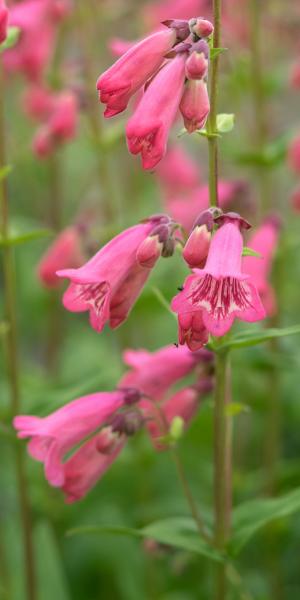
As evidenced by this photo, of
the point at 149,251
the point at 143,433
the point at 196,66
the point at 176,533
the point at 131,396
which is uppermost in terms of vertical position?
the point at 196,66

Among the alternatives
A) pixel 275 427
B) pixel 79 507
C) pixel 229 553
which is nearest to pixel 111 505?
pixel 79 507

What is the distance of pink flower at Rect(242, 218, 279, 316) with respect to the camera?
2283mm

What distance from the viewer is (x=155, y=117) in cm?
143

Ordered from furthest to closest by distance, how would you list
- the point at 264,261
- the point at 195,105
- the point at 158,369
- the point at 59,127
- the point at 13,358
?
the point at 59,127, the point at 264,261, the point at 13,358, the point at 158,369, the point at 195,105

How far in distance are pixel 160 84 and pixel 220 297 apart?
0.32 metres

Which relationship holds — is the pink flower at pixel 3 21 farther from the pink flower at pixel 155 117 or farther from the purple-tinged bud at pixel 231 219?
the purple-tinged bud at pixel 231 219

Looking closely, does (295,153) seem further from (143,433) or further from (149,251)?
(149,251)

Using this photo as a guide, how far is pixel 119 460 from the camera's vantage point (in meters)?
3.00

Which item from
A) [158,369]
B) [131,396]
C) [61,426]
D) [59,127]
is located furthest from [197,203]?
[61,426]

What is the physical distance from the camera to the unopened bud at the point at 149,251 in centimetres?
154

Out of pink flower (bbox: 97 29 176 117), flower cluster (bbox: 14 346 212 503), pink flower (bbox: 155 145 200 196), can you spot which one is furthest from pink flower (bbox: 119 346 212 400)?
pink flower (bbox: 155 145 200 196)

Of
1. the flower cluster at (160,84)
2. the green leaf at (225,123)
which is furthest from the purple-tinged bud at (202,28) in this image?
the green leaf at (225,123)

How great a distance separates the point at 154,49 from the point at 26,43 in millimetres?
1829

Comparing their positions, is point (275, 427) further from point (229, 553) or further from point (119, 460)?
point (229, 553)
